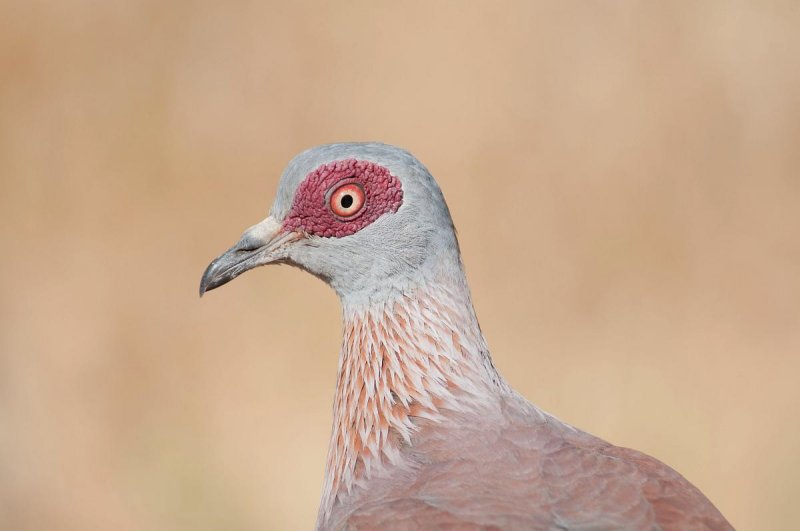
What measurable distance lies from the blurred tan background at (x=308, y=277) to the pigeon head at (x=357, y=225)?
3.68 meters

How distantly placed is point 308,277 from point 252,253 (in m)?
3.94

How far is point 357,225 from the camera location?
3727 millimetres

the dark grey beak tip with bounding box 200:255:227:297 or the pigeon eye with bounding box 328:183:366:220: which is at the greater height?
the pigeon eye with bounding box 328:183:366:220

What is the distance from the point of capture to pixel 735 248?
24.8ft

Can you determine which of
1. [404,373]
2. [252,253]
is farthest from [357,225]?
[404,373]

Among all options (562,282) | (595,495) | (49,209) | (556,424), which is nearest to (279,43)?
(49,209)

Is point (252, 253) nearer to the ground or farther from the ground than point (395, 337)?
farther from the ground

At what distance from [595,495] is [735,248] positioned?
468 centimetres

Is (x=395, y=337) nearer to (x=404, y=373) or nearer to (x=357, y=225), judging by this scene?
(x=404, y=373)

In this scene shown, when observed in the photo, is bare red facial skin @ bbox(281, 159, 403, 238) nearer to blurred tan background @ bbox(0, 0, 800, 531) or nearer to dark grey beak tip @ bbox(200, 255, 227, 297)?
dark grey beak tip @ bbox(200, 255, 227, 297)

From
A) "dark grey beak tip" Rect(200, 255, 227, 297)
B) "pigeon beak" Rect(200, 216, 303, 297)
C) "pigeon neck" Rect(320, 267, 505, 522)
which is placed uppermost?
"pigeon beak" Rect(200, 216, 303, 297)

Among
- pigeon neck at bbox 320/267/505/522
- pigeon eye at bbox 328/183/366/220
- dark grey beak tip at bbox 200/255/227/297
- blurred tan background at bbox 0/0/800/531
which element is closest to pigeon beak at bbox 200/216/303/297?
dark grey beak tip at bbox 200/255/227/297

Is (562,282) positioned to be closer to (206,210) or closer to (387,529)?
(206,210)

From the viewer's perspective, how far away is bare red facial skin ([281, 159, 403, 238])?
369cm
